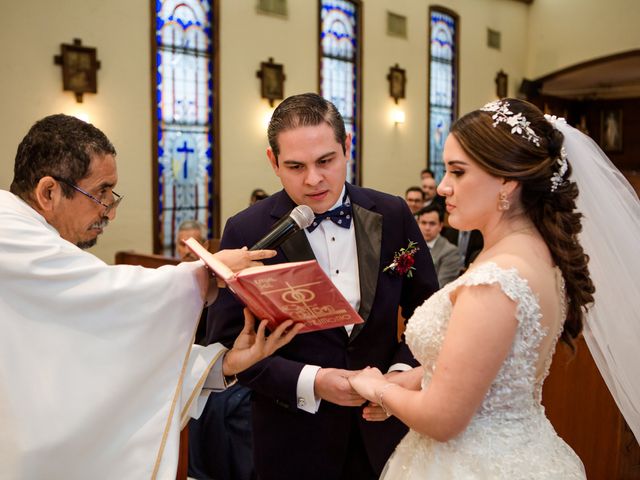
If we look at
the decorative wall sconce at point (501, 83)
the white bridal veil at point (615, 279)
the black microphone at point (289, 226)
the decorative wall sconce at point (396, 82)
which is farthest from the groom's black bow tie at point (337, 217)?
the decorative wall sconce at point (501, 83)

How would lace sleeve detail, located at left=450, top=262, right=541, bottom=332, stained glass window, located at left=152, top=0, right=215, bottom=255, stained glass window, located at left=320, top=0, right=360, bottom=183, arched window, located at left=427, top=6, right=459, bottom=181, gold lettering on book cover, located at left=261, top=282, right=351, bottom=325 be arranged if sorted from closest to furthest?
1. lace sleeve detail, located at left=450, top=262, right=541, bottom=332
2. gold lettering on book cover, located at left=261, top=282, right=351, bottom=325
3. stained glass window, located at left=152, top=0, right=215, bottom=255
4. stained glass window, located at left=320, top=0, right=360, bottom=183
5. arched window, located at left=427, top=6, right=459, bottom=181

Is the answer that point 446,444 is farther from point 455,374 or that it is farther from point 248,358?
point 248,358

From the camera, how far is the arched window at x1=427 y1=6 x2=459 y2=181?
1336 centimetres

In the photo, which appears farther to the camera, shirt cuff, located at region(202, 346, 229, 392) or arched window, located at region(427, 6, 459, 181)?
arched window, located at region(427, 6, 459, 181)

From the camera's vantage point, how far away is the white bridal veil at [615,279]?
7.54 ft

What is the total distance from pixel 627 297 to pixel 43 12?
729cm

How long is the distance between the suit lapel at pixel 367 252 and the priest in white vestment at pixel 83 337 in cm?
31

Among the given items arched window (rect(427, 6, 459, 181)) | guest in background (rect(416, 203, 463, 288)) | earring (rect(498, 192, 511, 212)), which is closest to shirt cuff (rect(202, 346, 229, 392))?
earring (rect(498, 192, 511, 212))

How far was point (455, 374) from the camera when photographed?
170cm

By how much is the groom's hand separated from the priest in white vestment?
17 centimetres

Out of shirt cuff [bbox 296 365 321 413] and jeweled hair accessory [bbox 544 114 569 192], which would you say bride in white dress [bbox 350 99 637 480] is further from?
shirt cuff [bbox 296 365 321 413]

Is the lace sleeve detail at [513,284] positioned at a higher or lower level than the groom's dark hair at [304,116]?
lower

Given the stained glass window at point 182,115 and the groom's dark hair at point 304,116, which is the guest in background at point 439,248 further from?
the groom's dark hair at point 304,116

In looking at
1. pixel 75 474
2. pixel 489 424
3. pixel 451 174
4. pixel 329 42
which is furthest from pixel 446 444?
pixel 329 42
